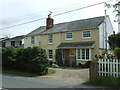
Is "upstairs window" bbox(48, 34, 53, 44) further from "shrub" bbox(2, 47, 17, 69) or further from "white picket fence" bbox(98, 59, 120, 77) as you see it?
"white picket fence" bbox(98, 59, 120, 77)

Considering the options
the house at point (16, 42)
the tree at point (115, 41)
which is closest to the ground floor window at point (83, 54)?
the tree at point (115, 41)

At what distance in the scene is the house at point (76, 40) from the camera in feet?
79.2

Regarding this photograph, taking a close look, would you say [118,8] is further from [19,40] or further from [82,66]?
[19,40]

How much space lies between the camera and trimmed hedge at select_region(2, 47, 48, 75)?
1602 cm

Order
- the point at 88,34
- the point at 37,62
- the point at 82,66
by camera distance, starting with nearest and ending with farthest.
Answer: the point at 37,62 < the point at 82,66 < the point at 88,34

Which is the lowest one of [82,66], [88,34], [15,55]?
[82,66]

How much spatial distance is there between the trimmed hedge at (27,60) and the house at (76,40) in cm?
906

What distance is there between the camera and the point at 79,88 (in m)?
9.61

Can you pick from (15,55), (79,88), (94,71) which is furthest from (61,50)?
(79,88)

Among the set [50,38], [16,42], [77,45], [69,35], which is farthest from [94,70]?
[16,42]

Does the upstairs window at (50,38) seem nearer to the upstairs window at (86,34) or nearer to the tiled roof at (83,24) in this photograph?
the tiled roof at (83,24)

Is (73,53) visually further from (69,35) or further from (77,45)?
(69,35)

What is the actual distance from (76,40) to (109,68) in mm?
15295

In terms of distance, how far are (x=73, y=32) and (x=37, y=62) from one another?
12.4m
